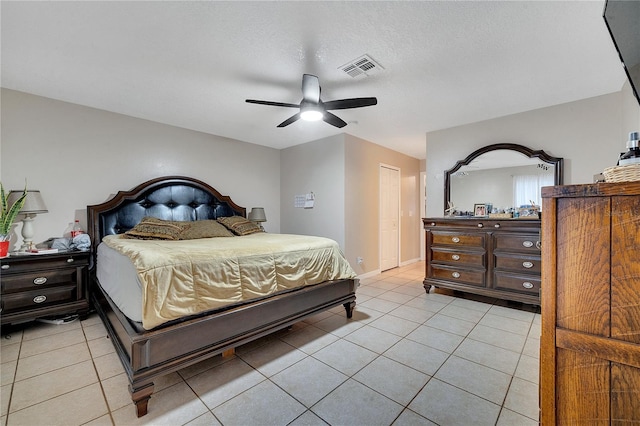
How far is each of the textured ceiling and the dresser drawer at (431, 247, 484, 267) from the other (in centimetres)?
190

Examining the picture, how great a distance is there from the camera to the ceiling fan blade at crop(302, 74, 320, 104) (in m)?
2.29

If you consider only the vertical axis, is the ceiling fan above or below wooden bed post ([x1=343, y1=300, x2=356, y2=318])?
above

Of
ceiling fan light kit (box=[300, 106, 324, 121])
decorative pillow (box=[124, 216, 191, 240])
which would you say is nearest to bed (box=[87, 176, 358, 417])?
decorative pillow (box=[124, 216, 191, 240])

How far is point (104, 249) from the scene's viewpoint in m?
2.77

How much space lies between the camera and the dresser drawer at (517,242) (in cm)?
304

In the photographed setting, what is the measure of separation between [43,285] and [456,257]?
15.6 feet

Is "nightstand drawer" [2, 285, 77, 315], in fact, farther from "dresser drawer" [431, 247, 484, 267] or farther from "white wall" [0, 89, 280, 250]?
"dresser drawer" [431, 247, 484, 267]

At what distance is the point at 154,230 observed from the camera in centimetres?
318

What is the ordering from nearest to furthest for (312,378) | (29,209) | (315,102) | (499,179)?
(312,378)
(315,102)
(29,209)
(499,179)

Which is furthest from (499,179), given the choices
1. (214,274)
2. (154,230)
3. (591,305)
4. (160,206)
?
(160,206)

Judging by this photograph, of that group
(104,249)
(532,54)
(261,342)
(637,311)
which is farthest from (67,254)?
(532,54)

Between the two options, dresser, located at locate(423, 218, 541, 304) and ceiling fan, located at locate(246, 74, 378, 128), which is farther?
dresser, located at locate(423, 218, 541, 304)

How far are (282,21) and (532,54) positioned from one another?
2.10m

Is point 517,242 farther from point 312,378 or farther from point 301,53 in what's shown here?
point 301,53
